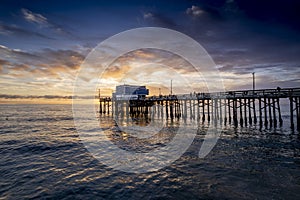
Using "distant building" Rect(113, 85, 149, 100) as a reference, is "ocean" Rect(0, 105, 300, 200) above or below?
below

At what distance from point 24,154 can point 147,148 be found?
9.93 m

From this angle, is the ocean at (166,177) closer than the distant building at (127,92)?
Yes

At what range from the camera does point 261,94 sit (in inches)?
1038

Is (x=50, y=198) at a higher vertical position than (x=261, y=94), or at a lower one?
lower

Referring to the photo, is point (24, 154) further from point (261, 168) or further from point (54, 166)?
point (261, 168)

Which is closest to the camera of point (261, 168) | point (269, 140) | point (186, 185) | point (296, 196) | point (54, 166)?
point (296, 196)

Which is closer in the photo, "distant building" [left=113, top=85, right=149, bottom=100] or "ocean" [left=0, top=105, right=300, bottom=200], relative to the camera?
"ocean" [left=0, top=105, right=300, bottom=200]

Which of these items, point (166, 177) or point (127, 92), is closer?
point (166, 177)

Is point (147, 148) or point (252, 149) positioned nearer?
point (252, 149)

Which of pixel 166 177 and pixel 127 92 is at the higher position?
pixel 127 92

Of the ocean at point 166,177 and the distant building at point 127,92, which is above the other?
the distant building at point 127,92

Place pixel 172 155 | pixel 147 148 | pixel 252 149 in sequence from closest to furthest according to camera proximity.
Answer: pixel 172 155 → pixel 252 149 → pixel 147 148

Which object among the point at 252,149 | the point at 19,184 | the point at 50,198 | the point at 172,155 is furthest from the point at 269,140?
the point at 19,184

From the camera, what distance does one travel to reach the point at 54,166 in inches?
456
